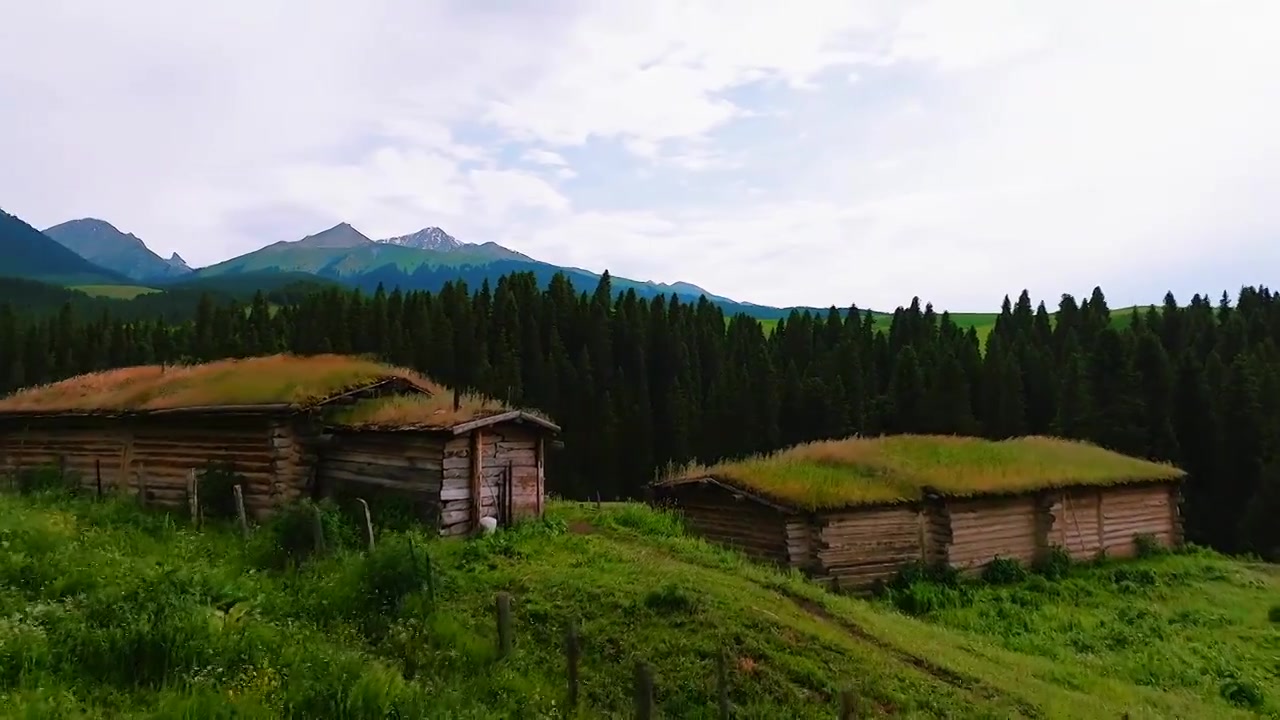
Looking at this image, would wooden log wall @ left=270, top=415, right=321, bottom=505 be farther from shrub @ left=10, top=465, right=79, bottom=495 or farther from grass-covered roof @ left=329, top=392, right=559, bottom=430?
shrub @ left=10, top=465, right=79, bottom=495

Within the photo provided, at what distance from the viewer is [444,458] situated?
20.2m

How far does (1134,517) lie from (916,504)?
37.4 feet

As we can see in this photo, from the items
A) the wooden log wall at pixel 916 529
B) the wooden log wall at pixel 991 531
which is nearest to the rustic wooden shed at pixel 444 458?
the wooden log wall at pixel 916 529

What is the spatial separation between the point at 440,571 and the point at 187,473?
36.1 feet

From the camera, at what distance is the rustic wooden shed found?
801 inches

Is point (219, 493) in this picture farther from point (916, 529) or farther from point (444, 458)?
point (916, 529)

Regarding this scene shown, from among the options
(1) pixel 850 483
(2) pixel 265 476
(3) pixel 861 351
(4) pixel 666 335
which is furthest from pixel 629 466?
(2) pixel 265 476

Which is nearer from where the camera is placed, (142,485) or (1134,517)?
(142,485)

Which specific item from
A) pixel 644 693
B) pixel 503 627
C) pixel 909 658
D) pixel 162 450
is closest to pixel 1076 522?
pixel 909 658

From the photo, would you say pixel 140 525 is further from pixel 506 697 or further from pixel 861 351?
pixel 861 351

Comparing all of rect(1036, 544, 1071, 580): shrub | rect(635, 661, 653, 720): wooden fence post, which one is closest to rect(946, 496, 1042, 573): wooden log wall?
rect(1036, 544, 1071, 580): shrub

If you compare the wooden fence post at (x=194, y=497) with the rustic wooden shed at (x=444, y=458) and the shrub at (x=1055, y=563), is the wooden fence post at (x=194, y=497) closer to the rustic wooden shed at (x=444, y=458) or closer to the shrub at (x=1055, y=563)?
the rustic wooden shed at (x=444, y=458)

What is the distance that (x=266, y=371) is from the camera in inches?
958

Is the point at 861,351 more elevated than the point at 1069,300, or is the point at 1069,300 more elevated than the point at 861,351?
the point at 1069,300
